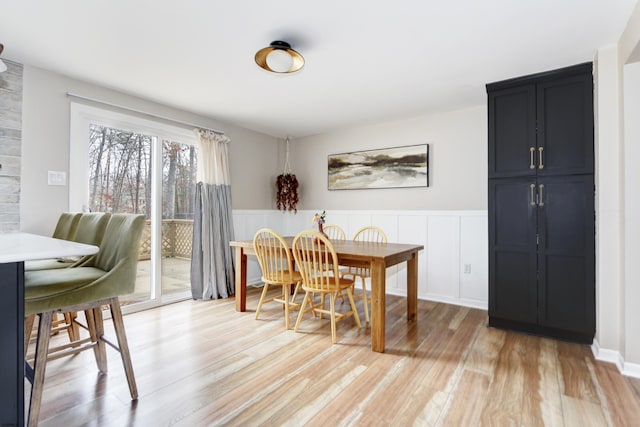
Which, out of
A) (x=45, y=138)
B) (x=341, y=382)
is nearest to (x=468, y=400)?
(x=341, y=382)

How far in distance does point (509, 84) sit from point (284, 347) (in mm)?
2938

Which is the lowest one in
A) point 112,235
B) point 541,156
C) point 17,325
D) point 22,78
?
point 17,325

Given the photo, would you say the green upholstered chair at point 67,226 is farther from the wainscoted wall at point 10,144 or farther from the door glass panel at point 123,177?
the door glass panel at point 123,177

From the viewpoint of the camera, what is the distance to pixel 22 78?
2586 mm

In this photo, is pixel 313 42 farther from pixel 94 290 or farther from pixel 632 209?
pixel 632 209

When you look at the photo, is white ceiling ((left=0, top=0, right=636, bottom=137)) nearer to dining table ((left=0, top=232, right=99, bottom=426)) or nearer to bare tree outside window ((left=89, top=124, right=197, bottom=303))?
bare tree outside window ((left=89, top=124, right=197, bottom=303))

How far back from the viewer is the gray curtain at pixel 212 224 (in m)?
3.82

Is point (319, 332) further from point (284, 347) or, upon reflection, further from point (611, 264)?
point (611, 264)

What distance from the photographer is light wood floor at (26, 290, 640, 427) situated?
1.63m

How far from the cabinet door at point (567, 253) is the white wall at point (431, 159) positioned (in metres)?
0.92

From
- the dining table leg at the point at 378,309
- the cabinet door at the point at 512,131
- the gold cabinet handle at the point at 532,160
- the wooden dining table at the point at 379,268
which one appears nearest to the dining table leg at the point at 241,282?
the wooden dining table at the point at 379,268

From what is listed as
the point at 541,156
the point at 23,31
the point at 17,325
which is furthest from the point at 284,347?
the point at 23,31

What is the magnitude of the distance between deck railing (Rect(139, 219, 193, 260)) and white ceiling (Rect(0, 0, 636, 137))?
4.54ft

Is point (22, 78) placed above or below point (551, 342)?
above
